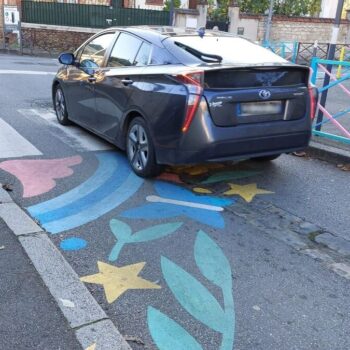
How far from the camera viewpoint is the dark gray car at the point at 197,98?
15.4 feet

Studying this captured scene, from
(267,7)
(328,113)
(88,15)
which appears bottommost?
(328,113)

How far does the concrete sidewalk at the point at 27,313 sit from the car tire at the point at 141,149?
1.97 meters

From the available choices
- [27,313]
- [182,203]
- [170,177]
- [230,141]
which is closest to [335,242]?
[230,141]

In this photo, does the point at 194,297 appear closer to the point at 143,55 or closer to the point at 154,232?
the point at 154,232

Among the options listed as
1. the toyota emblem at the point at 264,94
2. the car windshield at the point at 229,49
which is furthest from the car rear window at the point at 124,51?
the toyota emblem at the point at 264,94

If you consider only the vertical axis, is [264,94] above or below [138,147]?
above

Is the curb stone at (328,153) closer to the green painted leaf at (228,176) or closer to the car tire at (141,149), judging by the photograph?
the green painted leaf at (228,176)

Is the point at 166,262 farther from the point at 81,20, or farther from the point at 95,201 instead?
the point at 81,20

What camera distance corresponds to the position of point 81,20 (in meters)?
23.8

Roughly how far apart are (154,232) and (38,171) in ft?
6.66

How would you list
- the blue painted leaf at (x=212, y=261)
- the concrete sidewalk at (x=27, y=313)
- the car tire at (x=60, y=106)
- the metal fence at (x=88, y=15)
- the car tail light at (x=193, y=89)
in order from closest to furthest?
the concrete sidewalk at (x=27, y=313) < the blue painted leaf at (x=212, y=261) < the car tail light at (x=193, y=89) < the car tire at (x=60, y=106) < the metal fence at (x=88, y=15)

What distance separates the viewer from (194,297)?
3.29 m

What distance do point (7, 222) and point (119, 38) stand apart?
295 cm

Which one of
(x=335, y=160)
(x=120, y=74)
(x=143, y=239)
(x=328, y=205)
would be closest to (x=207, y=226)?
(x=143, y=239)
